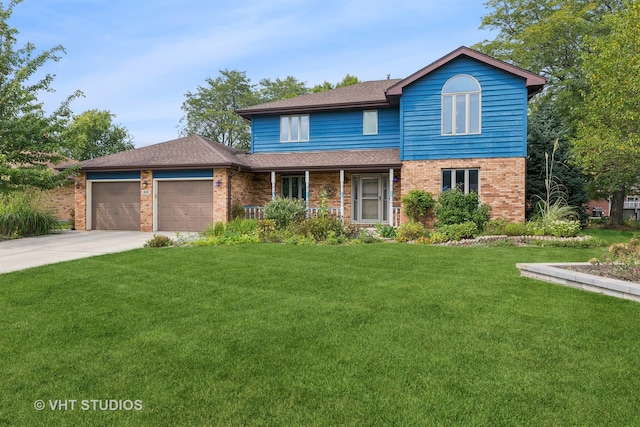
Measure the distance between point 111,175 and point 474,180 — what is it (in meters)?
15.1

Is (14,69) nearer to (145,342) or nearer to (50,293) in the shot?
(50,293)

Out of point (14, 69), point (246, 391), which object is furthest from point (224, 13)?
point (246, 391)

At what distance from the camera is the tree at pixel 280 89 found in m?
38.4

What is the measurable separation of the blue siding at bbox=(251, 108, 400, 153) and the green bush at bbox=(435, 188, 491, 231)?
160 inches

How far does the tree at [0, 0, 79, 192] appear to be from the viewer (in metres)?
12.4

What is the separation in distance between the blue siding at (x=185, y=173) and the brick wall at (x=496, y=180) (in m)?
8.48

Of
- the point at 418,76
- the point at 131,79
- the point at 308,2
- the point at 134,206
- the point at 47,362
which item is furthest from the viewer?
the point at 131,79

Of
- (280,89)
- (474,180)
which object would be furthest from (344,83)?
(474,180)

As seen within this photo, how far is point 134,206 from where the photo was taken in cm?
1623

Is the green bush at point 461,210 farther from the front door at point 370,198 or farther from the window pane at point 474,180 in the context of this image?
the front door at point 370,198

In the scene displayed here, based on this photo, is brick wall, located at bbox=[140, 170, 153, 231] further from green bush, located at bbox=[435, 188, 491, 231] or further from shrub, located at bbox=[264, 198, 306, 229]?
green bush, located at bbox=[435, 188, 491, 231]

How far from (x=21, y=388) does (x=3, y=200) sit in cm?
1490

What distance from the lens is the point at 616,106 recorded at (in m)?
12.1

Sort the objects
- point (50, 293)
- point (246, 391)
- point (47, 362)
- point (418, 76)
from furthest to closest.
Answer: point (418, 76) < point (50, 293) < point (47, 362) < point (246, 391)
